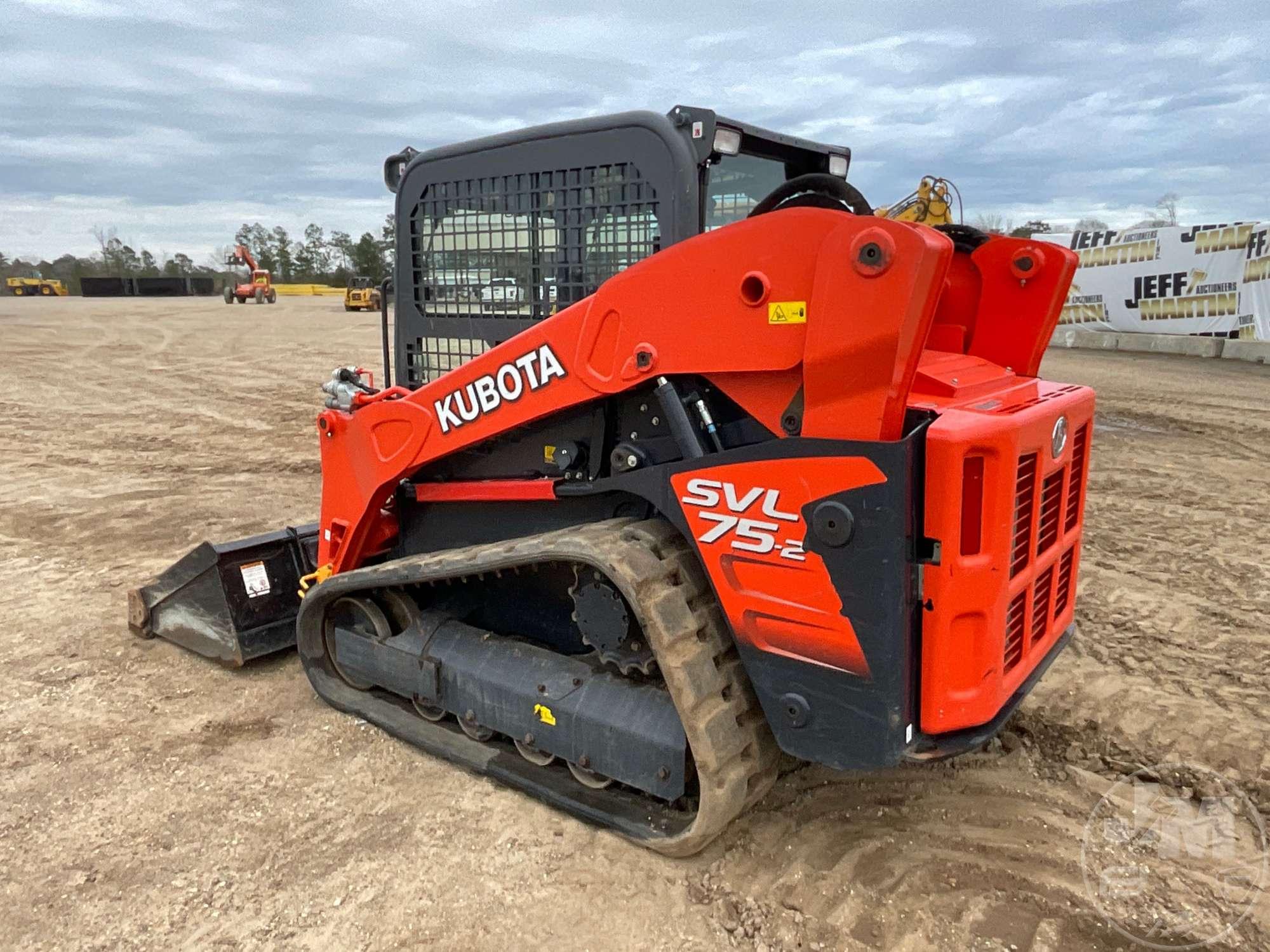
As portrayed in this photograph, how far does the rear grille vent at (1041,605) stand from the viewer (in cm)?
271

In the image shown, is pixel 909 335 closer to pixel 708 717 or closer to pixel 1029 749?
pixel 708 717

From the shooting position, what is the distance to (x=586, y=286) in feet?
10.3

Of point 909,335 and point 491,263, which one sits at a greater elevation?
point 491,263

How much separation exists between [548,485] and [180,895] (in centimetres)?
161

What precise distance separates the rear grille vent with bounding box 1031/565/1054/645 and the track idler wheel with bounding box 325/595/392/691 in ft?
7.63

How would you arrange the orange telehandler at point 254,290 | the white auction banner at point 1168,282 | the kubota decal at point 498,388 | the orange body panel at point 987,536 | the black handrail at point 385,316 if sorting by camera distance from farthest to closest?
the orange telehandler at point 254,290 < the white auction banner at point 1168,282 < the black handrail at point 385,316 < the kubota decal at point 498,388 < the orange body panel at point 987,536

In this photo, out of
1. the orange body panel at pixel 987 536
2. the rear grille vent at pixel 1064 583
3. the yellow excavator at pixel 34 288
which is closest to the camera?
the orange body panel at pixel 987 536

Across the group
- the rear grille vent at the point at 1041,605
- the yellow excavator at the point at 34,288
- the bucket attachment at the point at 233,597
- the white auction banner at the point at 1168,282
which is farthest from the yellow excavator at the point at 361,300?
the rear grille vent at the point at 1041,605

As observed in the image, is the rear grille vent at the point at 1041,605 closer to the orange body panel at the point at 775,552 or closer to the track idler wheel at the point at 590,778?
the orange body panel at the point at 775,552

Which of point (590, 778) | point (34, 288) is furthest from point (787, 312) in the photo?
point (34, 288)

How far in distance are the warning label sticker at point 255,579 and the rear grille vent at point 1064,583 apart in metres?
3.31

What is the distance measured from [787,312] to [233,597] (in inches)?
117

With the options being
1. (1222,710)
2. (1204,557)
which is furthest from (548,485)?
(1204,557)

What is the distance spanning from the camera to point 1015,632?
99.3 inches
